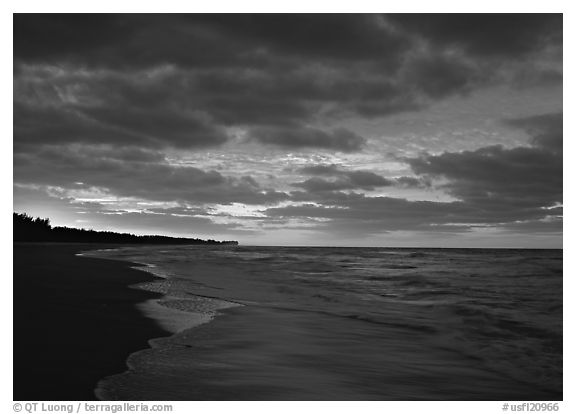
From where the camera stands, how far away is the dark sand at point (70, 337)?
4.96 metres

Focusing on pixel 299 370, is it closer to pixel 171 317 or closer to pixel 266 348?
pixel 266 348

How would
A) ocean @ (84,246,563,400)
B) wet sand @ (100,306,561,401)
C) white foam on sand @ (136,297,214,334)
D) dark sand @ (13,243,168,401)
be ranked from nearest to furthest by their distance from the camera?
dark sand @ (13,243,168,401)
wet sand @ (100,306,561,401)
ocean @ (84,246,563,400)
white foam on sand @ (136,297,214,334)

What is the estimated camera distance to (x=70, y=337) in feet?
22.4

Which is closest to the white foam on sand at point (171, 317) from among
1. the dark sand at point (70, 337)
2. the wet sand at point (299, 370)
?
the dark sand at point (70, 337)

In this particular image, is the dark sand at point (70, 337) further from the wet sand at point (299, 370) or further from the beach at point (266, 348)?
the wet sand at point (299, 370)

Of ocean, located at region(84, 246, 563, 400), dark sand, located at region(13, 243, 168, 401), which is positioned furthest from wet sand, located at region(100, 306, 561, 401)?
dark sand, located at region(13, 243, 168, 401)

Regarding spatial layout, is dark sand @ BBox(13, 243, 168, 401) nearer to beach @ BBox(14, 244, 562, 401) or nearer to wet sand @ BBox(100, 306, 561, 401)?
beach @ BBox(14, 244, 562, 401)

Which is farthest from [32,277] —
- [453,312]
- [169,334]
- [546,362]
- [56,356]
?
[546,362]

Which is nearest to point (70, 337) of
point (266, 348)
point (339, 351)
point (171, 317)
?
point (171, 317)

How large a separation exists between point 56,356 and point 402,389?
15.0ft

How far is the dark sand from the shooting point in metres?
4.96
